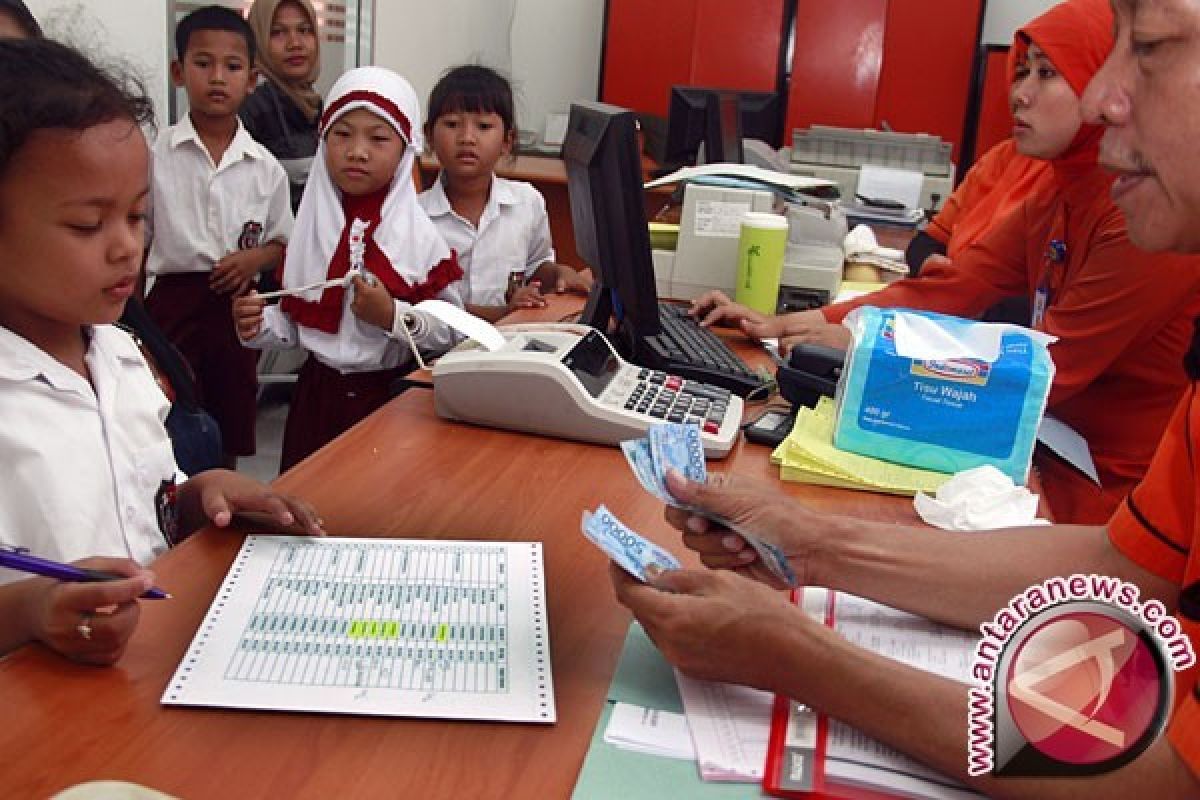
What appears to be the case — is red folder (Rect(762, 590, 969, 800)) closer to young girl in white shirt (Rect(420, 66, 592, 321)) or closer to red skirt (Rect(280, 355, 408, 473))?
red skirt (Rect(280, 355, 408, 473))

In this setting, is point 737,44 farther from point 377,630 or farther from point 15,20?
point 377,630

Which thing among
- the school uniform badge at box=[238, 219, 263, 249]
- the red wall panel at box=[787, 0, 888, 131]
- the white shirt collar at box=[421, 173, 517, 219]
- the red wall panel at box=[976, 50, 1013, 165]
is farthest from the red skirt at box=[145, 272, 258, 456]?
the red wall panel at box=[976, 50, 1013, 165]

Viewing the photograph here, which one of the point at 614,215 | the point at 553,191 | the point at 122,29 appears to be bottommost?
the point at 553,191

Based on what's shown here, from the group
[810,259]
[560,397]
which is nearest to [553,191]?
[810,259]

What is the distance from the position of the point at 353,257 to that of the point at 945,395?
4.41 feet

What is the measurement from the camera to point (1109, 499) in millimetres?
1788

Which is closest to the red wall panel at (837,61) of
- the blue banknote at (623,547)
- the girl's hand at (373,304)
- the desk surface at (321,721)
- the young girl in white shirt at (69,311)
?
the girl's hand at (373,304)

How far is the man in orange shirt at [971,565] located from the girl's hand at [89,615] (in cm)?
39

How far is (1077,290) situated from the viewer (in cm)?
189

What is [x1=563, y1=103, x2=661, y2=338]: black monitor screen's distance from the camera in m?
1.66

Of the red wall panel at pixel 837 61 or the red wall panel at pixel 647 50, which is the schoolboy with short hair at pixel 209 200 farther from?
the red wall panel at pixel 837 61

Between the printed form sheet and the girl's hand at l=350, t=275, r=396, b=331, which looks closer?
the printed form sheet

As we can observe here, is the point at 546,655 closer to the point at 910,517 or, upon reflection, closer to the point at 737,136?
the point at 910,517

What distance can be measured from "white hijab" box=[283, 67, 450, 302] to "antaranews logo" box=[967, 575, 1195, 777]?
1785 mm
